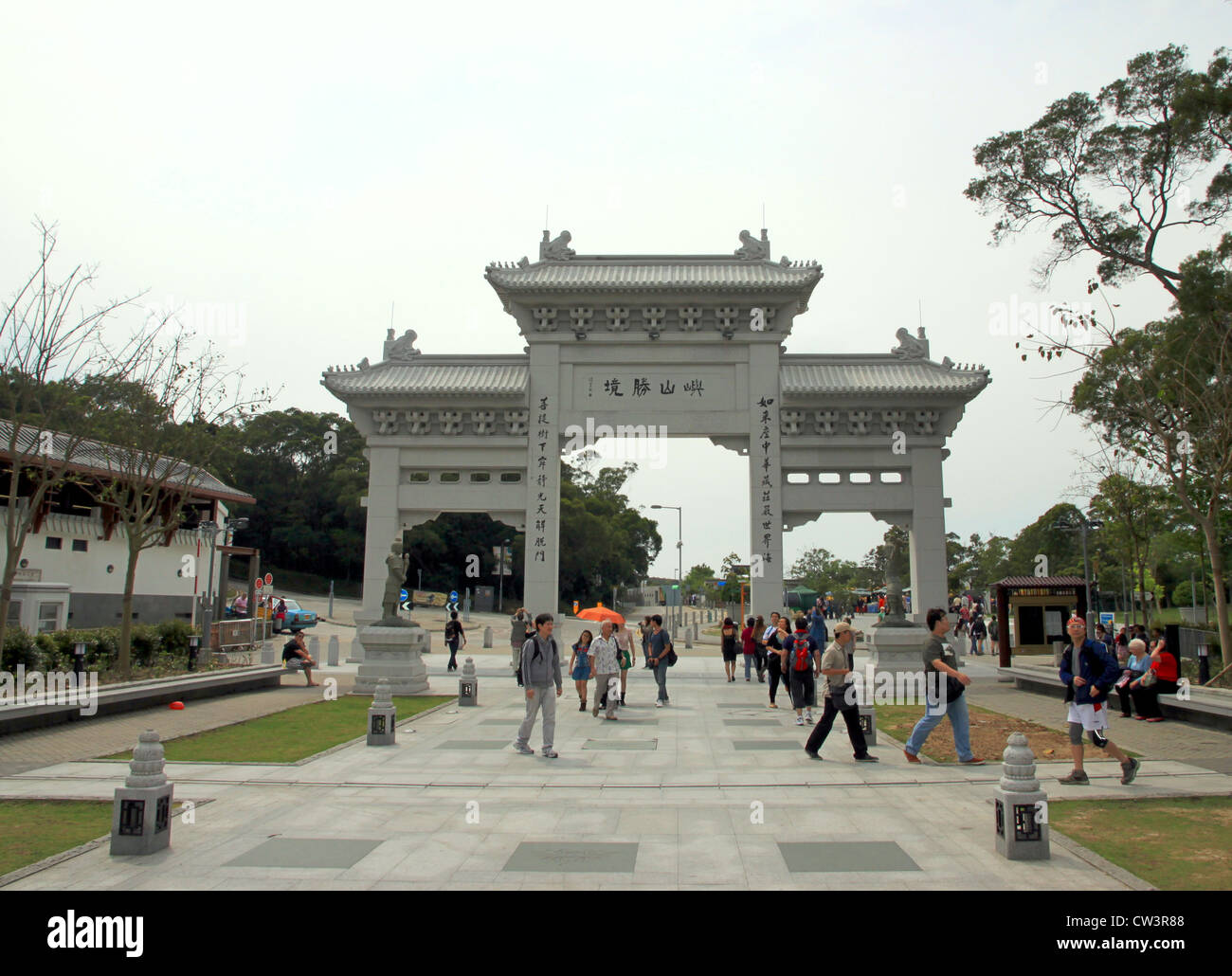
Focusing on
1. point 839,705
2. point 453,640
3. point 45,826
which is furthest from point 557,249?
point 45,826

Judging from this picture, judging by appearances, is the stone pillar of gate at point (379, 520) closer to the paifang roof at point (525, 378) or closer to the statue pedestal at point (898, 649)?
the paifang roof at point (525, 378)

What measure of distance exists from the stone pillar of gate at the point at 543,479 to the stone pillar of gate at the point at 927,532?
1023cm

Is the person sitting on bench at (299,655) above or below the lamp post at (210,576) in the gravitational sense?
below

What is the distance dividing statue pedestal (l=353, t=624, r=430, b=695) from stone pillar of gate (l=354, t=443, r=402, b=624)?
7.34 m

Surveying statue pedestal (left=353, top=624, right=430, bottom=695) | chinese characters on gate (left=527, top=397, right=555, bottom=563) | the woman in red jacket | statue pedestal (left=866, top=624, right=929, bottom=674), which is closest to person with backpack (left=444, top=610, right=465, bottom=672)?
chinese characters on gate (left=527, top=397, right=555, bottom=563)

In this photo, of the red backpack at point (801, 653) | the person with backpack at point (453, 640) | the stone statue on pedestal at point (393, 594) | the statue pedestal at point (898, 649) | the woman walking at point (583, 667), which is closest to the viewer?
the red backpack at point (801, 653)

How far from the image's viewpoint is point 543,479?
24.9 m

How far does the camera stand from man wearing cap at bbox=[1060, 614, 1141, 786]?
870 cm

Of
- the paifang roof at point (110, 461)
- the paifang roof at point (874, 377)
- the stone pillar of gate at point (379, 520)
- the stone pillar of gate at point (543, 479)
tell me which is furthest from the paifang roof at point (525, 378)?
the paifang roof at point (110, 461)

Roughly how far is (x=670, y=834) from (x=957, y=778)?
3860 mm

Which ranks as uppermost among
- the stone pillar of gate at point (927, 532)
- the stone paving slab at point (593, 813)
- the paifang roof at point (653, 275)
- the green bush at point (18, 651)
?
the paifang roof at point (653, 275)

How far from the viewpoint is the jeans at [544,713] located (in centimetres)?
1077
